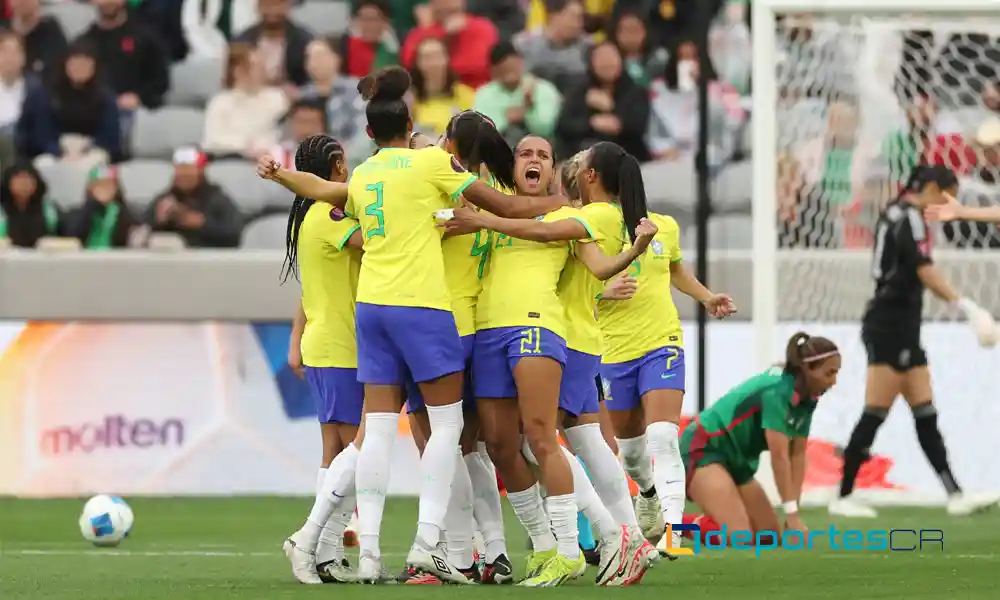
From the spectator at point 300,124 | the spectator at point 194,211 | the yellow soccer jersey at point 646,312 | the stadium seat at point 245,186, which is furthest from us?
the spectator at point 300,124

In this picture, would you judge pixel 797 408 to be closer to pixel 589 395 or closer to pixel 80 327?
pixel 589 395

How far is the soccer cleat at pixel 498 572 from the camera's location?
6.96m

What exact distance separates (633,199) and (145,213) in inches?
290

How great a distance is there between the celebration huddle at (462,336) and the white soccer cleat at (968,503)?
4066 mm

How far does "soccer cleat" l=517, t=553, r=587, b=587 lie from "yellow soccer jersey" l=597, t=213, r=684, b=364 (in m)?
1.76

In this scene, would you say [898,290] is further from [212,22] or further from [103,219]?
[212,22]

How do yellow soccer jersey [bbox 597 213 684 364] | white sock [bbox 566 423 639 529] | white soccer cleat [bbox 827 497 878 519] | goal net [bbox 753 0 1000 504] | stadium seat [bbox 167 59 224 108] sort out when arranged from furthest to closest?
stadium seat [bbox 167 59 224 108] < goal net [bbox 753 0 1000 504] < white soccer cleat [bbox 827 497 878 519] < yellow soccer jersey [bbox 597 213 684 364] < white sock [bbox 566 423 639 529]

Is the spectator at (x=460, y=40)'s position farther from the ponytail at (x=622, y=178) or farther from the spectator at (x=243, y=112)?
the ponytail at (x=622, y=178)

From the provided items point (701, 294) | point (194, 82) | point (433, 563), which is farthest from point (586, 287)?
point (194, 82)

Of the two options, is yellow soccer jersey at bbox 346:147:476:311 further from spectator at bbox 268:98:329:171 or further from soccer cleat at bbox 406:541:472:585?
spectator at bbox 268:98:329:171

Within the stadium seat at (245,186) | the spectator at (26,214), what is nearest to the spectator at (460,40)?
the stadium seat at (245,186)

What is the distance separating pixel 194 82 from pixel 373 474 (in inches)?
368

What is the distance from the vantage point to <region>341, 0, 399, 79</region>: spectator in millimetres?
15188

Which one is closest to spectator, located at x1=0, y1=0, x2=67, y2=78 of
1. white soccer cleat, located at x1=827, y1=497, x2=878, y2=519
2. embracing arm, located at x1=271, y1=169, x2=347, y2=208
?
white soccer cleat, located at x1=827, y1=497, x2=878, y2=519
